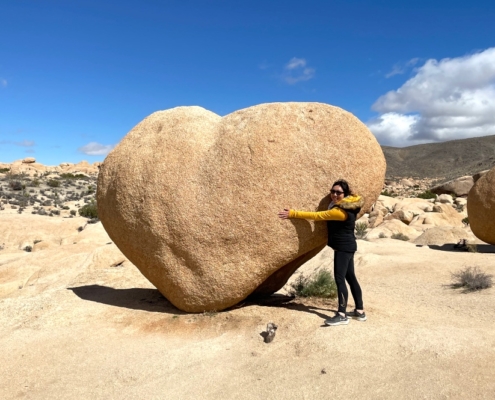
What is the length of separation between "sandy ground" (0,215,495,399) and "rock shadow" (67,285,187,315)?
2cm

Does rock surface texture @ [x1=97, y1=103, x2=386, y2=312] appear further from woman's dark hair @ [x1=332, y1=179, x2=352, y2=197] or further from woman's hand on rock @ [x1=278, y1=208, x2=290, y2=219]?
woman's dark hair @ [x1=332, y1=179, x2=352, y2=197]

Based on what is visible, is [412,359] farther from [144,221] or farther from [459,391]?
[144,221]

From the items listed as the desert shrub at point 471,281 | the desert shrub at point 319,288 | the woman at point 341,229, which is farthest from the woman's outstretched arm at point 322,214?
the desert shrub at point 471,281

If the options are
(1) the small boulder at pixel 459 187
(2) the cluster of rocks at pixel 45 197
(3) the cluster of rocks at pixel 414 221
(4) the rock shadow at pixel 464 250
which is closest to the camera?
(4) the rock shadow at pixel 464 250

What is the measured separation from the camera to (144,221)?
17.1 ft

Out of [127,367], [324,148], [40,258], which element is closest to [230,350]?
[127,367]

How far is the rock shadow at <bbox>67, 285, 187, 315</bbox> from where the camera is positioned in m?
5.81

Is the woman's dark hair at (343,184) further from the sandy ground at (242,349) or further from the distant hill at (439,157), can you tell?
the distant hill at (439,157)

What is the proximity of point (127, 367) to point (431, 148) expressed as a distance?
7850 centimetres

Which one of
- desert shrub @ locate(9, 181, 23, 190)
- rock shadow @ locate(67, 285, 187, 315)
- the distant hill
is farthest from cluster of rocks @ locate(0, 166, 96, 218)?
the distant hill

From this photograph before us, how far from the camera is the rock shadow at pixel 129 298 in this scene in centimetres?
581

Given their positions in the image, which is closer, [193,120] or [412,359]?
[412,359]

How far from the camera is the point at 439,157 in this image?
69375 mm

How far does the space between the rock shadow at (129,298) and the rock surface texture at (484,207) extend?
839 cm
